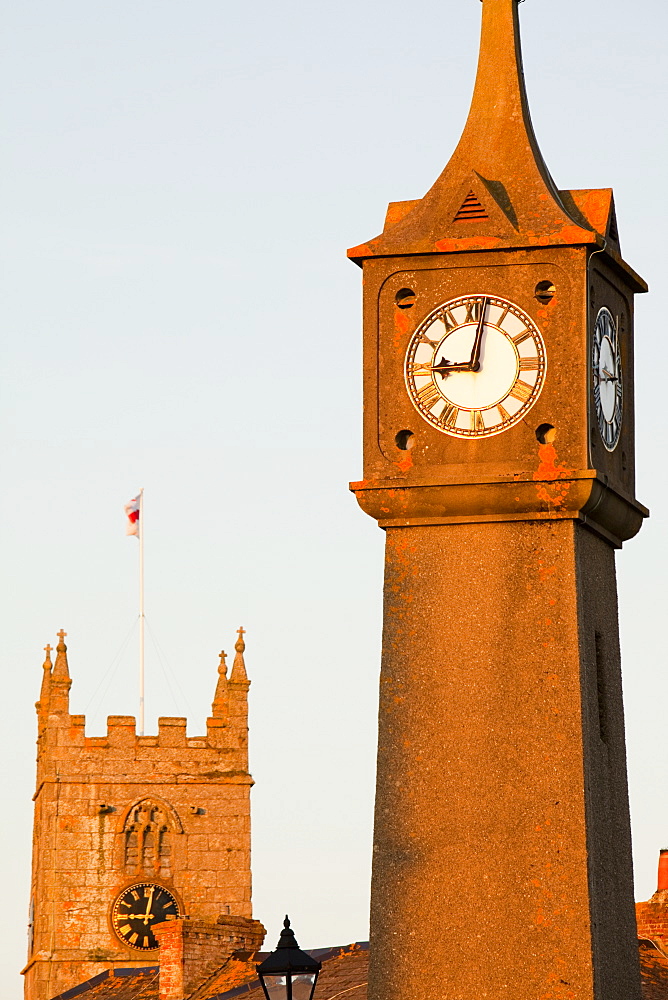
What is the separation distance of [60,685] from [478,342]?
216ft

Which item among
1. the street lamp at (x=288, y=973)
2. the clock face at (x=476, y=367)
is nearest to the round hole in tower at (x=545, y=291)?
the clock face at (x=476, y=367)

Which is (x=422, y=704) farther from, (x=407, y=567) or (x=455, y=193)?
(x=455, y=193)

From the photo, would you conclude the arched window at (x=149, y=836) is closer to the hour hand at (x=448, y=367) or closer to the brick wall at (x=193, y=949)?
the brick wall at (x=193, y=949)

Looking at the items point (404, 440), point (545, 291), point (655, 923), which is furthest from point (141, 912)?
point (545, 291)

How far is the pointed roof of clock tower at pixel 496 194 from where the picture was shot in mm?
19750

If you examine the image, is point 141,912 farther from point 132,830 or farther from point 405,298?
point 405,298

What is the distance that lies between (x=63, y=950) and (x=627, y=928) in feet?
205

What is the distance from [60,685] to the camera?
84.5 meters

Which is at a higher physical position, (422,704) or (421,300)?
(421,300)

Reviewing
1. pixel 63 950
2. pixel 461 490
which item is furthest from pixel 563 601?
pixel 63 950

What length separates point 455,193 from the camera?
66.0ft

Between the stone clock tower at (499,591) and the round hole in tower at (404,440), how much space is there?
3 centimetres

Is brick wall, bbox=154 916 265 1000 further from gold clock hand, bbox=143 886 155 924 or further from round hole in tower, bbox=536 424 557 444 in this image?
gold clock hand, bbox=143 886 155 924

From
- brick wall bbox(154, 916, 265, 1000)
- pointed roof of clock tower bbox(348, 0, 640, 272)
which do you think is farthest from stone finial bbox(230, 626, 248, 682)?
pointed roof of clock tower bbox(348, 0, 640, 272)
